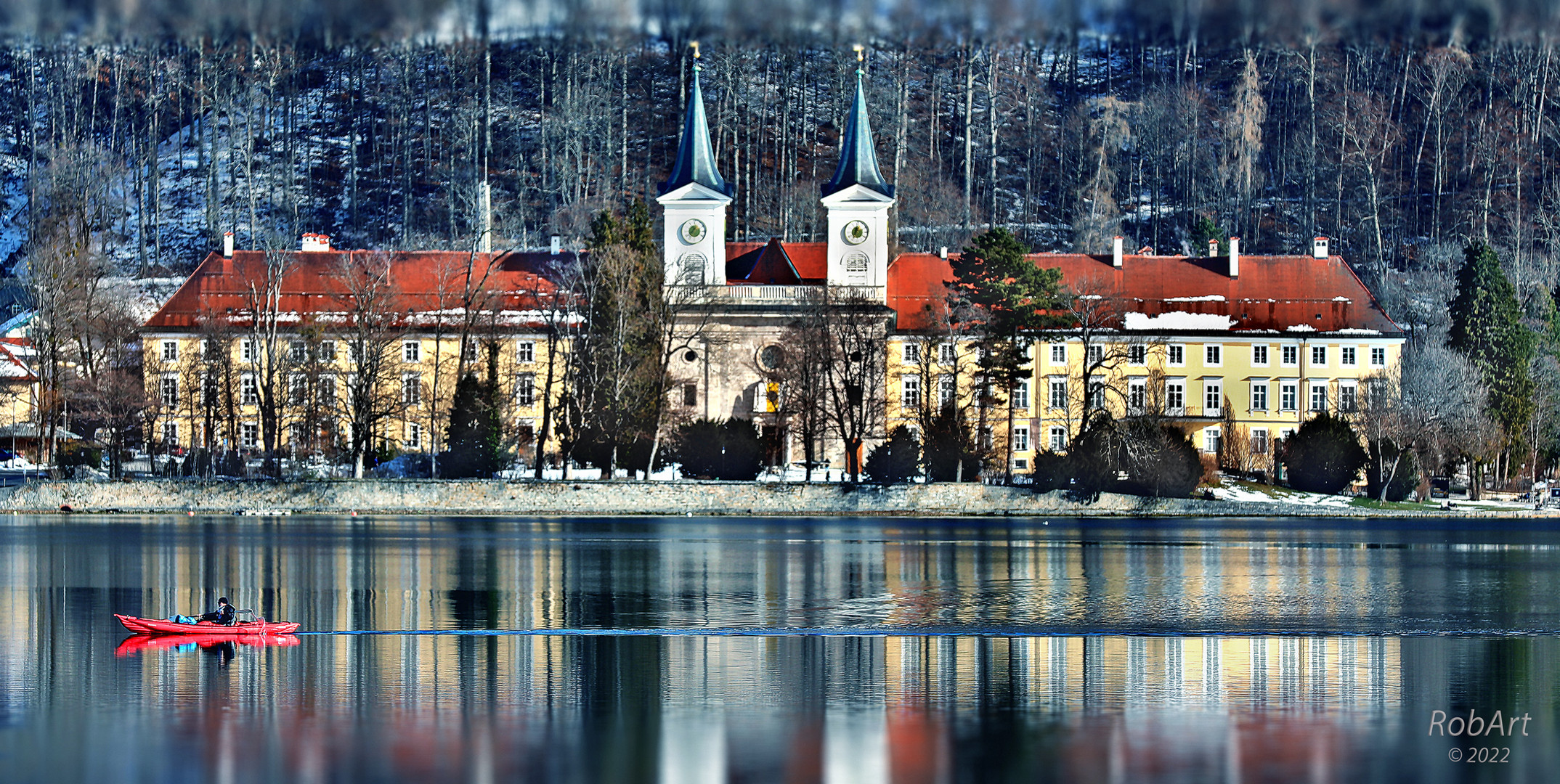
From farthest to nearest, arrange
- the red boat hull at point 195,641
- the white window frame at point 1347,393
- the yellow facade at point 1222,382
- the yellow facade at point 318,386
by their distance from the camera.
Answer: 1. the yellow facade at point 1222,382
2. the white window frame at point 1347,393
3. the yellow facade at point 318,386
4. the red boat hull at point 195,641

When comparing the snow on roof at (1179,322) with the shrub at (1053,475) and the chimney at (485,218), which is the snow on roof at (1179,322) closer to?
the shrub at (1053,475)

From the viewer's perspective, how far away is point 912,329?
88.7 metres

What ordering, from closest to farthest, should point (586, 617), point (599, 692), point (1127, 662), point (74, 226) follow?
point (599, 692) < point (1127, 662) < point (586, 617) < point (74, 226)

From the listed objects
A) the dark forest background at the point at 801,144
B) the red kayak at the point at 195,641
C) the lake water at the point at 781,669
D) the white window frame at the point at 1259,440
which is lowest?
the lake water at the point at 781,669

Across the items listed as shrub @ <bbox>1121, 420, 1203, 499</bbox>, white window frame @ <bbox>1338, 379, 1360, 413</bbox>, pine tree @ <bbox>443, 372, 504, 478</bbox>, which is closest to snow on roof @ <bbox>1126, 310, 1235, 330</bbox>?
white window frame @ <bbox>1338, 379, 1360, 413</bbox>

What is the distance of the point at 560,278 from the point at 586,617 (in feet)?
181

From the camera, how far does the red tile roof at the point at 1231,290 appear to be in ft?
289

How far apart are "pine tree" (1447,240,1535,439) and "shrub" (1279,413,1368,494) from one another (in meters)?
7.80

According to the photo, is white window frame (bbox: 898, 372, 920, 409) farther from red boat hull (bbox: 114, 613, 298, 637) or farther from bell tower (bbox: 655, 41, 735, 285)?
red boat hull (bbox: 114, 613, 298, 637)

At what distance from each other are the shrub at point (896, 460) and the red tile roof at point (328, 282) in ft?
81.1

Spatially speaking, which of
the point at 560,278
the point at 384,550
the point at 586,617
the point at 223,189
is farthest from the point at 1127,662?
the point at 223,189

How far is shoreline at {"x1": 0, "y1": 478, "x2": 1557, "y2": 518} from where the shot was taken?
64.0m

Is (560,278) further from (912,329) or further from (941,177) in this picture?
(941,177)

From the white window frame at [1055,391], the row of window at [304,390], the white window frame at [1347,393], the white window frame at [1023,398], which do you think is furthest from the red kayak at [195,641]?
the white window frame at [1347,393]
